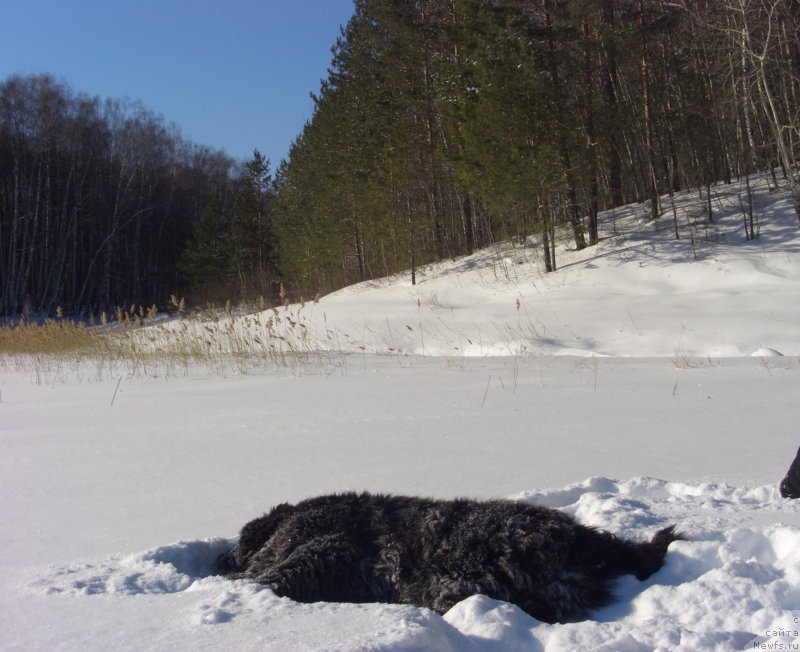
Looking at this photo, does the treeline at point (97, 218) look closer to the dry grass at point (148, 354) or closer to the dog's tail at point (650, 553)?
the dry grass at point (148, 354)

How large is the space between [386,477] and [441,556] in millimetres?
1394

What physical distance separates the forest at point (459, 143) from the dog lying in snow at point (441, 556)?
9.02 meters

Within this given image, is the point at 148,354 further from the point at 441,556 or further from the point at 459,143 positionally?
the point at 459,143

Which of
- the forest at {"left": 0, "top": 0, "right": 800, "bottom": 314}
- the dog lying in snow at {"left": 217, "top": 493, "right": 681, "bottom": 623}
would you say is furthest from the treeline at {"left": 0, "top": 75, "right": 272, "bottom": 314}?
the dog lying in snow at {"left": 217, "top": 493, "right": 681, "bottom": 623}

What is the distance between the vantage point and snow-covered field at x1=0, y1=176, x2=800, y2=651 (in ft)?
5.18

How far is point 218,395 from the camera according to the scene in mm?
6422

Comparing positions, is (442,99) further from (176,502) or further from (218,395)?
(176,502)

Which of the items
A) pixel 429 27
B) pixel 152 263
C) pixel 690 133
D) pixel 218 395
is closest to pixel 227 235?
pixel 152 263

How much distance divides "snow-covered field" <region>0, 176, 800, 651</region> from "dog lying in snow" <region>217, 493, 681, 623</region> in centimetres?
9

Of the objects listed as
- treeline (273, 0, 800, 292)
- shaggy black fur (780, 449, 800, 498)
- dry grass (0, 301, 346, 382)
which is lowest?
shaggy black fur (780, 449, 800, 498)

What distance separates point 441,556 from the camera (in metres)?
1.94
